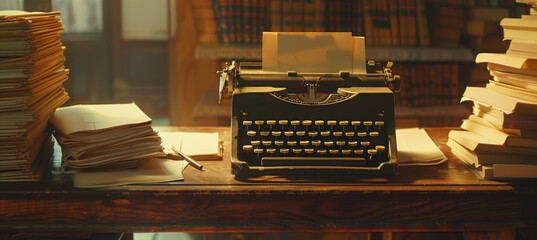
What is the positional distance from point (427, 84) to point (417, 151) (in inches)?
65.5

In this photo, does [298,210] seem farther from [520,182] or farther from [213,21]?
[213,21]

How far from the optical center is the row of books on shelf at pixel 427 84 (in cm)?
333

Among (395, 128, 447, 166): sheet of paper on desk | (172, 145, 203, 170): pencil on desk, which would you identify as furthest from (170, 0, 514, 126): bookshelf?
(172, 145, 203, 170): pencil on desk

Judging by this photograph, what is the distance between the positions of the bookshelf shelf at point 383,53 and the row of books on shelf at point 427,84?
0.11m

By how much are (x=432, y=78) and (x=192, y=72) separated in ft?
4.64

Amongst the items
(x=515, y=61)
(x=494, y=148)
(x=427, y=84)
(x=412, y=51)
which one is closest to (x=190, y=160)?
(x=494, y=148)

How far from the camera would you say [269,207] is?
59.4 inches

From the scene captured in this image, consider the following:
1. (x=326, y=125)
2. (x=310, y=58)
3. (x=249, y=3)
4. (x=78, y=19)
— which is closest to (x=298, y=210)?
(x=326, y=125)

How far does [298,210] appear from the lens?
59.6 inches

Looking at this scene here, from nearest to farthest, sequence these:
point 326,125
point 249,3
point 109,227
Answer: point 109,227 → point 326,125 → point 249,3

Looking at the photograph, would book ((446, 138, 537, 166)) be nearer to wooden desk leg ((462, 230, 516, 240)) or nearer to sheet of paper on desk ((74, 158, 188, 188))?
wooden desk leg ((462, 230, 516, 240))

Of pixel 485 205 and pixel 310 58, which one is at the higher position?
pixel 310 58

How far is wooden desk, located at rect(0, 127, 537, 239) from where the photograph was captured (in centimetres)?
149

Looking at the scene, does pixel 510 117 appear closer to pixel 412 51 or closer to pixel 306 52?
pixel 306 52
